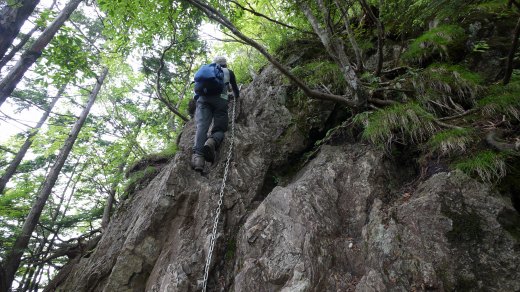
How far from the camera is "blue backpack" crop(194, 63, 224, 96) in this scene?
215 inches

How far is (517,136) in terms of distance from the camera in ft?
11.8

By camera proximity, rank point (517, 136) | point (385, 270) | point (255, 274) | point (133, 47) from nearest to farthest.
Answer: point (385, 270), point (255, 274), point (517, 136), point (133, 47)

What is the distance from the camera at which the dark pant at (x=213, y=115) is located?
568cm

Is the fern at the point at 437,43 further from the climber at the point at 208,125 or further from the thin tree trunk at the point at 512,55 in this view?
the climber at the point at 208,125

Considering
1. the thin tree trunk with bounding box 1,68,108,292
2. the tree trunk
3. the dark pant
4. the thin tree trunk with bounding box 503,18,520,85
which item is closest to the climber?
the dark pant

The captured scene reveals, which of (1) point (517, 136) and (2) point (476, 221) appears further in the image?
(1) point (517, 136)

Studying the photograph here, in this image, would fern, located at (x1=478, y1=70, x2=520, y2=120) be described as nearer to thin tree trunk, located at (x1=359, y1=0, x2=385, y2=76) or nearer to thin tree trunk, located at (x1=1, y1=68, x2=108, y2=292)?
thin tree trunk, located at (x1=359, y1=0, x2=385, y2=76)

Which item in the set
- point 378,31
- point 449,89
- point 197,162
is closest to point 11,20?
point 197,162

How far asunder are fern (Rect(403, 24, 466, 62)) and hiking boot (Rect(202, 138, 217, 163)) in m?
4.58

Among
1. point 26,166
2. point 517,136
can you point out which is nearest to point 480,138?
point 517,136

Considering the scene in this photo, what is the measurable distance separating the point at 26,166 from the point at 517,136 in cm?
2236

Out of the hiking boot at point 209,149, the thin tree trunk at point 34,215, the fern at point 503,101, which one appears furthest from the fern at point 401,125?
the thin tree trunk at point 34,215

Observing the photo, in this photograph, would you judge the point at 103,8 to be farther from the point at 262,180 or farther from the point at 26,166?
the point at 26,166

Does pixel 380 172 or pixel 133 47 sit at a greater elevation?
pixel 133 47
